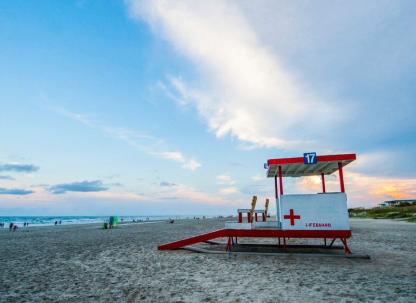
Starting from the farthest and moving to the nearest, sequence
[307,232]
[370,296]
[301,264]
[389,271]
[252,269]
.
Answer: [307,232], [301,264], [252,269], [389,271], [370,296]

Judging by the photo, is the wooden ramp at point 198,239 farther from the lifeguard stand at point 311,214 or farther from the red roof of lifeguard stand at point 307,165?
the red roof of lifeguard stand at point 307,165

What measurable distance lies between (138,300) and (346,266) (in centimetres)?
734

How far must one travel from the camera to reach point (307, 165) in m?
13.7

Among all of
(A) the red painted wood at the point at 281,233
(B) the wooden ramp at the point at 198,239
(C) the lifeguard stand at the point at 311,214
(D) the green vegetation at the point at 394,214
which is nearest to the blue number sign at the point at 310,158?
(C) the lifeguard stand at the point at 311,214

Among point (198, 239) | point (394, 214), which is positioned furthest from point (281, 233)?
point (394, 214)

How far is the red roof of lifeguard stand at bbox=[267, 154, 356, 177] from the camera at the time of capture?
40.3ft

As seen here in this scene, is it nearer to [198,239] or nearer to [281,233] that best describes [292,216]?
[281,233]

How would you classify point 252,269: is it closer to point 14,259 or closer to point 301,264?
point 301,264

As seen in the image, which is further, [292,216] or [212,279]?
[292,216]

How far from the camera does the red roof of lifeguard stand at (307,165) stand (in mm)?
12273

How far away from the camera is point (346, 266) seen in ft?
32.8

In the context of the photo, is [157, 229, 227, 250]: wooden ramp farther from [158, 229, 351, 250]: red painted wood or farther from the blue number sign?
the blue number sign

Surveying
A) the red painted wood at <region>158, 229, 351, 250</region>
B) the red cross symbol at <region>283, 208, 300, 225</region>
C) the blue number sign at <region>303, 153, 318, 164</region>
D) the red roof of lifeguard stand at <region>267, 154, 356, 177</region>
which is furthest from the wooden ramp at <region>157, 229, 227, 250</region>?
the blue number sign at <region>303, 153, 318, 164</region>

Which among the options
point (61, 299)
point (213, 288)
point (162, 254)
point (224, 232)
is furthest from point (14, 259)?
point (213, 288)
